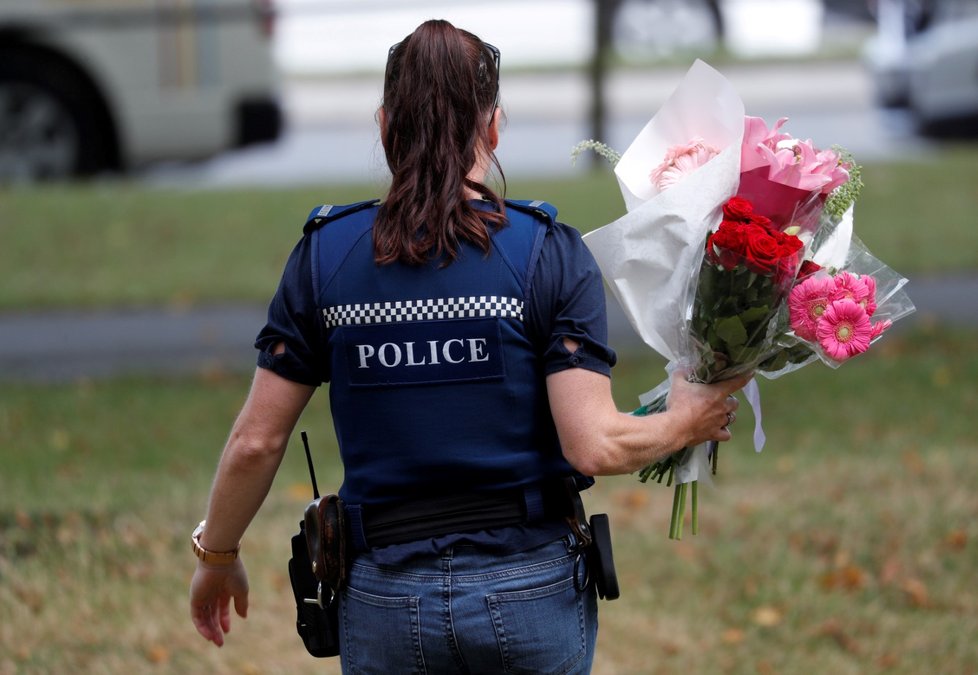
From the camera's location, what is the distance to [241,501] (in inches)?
106

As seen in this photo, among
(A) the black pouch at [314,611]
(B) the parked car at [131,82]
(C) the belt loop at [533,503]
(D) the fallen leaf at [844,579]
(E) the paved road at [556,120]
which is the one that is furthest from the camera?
(E) the paved road at [556,120]

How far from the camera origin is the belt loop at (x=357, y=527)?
8.36 ft

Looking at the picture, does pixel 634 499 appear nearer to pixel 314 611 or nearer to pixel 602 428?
pixel 314 611

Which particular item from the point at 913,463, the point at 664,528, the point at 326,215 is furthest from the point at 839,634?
the point at 326,215

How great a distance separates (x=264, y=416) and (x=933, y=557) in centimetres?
317

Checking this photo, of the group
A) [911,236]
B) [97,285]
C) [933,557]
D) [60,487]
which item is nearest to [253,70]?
[97,285]

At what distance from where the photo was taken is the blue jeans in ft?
8.10

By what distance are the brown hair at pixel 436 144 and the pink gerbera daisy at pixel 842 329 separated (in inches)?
23.6

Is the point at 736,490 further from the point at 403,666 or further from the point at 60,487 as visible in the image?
the point at 403,666

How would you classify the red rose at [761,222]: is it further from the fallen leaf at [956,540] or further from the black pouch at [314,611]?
the fallen leaf at [956,540]

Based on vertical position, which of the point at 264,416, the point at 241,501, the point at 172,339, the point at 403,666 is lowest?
the point at 172,339

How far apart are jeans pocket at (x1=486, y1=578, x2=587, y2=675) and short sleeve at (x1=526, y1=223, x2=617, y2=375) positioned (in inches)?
15.8

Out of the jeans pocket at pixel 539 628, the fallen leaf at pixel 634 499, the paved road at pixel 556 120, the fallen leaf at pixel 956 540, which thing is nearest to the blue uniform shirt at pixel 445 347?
the jeans pocket at pixel 539 628

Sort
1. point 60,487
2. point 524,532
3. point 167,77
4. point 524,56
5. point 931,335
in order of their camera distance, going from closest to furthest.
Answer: point 524,532, point 60,487, point 931,335, point 167,77, point 524,56
